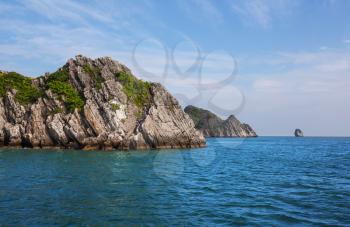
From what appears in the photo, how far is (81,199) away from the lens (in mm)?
22812

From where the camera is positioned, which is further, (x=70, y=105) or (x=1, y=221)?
(x=70, y=105)

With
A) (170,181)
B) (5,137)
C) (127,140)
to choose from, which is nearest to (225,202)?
(170,181)

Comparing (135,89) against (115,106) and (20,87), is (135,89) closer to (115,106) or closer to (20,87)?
(115,106)

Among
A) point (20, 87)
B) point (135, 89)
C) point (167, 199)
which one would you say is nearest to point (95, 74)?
point (135, 89)

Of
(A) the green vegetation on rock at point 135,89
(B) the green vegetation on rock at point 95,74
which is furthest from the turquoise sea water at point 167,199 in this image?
(A) the green vegetation on rock at point 135,89

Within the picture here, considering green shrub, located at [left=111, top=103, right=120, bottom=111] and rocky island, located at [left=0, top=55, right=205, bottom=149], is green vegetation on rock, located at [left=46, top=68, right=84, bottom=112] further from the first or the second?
green shrub, located at [left=111, top=103, right=120, bottom=111]

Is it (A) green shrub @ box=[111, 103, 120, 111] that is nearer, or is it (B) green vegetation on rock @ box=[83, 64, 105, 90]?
(A) green shrub @ box=[111, 103, 120, 111]

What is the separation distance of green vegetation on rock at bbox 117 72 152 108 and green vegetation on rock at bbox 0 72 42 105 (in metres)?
22.3

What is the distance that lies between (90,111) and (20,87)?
948 inches

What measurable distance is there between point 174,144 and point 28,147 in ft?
117

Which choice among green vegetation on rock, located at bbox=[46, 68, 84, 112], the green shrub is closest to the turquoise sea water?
the green shrub

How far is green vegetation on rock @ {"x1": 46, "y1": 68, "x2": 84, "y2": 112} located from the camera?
79562mm

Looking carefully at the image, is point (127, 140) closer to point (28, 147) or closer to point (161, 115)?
point (161, 115)

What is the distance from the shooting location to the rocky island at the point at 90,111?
76.1 m
